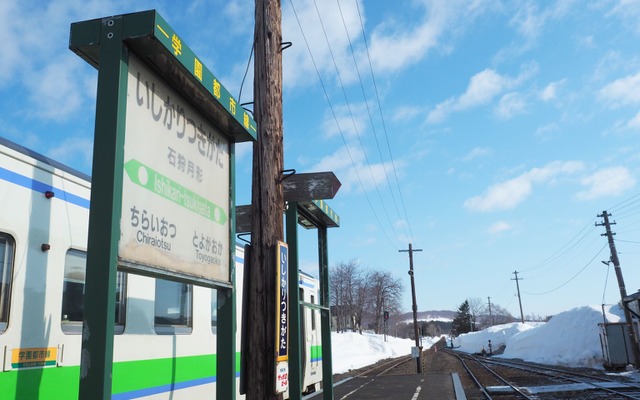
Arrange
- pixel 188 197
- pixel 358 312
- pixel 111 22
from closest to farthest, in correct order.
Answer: pixel 111 22 < pixel 188 197 < pixel 358 312

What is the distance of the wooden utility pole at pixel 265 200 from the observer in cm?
488

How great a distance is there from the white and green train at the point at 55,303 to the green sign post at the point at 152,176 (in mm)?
1465

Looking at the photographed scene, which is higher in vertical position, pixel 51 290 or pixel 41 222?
pixel 41 222

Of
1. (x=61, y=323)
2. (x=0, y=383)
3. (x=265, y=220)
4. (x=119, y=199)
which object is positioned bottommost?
(x=0, y=383)

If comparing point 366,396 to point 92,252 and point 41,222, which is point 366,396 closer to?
point 41,222

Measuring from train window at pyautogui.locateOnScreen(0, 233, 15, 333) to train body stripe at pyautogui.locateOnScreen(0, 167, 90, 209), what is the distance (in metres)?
0.45

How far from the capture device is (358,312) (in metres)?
80.6

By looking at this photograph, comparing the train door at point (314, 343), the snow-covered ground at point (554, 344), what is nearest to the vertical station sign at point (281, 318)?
the train door at point (314, 343)

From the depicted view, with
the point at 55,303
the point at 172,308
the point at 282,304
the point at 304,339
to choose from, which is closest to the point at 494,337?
the point at 304,339

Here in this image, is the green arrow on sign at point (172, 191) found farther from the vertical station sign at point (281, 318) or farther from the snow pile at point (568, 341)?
the snow pile at point (568, 341)

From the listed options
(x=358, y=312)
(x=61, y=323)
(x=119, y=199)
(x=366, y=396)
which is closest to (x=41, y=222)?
(x=61, y=323)

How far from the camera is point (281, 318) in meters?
5.03

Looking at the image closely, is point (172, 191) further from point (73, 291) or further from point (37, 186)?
point (73, 291)

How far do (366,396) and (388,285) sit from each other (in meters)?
74.3
